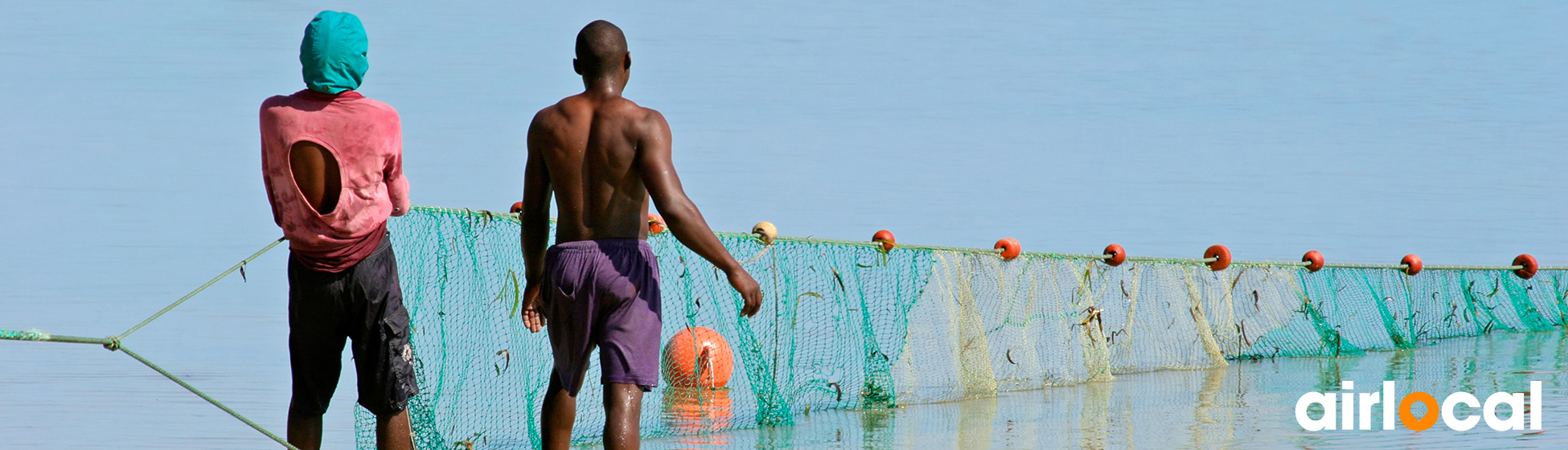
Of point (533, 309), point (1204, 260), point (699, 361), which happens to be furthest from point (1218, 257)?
point (533, 309)

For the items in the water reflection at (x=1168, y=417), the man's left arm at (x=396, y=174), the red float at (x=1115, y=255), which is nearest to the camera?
the man's left arm at (x=396, y=174)

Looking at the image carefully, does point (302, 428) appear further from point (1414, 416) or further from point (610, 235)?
point (1414, 416)

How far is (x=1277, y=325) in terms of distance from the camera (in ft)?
41.0

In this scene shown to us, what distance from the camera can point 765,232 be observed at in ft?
23.6

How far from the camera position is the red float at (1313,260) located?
12367 mm

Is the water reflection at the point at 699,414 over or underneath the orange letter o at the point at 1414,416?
underneath

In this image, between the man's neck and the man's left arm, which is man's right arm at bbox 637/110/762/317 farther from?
the man's left arm

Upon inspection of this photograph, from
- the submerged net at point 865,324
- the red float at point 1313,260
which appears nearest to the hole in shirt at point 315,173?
the submerged net at point 865,324

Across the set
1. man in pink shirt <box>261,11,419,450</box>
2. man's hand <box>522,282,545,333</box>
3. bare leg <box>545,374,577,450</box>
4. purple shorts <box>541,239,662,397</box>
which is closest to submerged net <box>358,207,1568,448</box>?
man's hand <box>522,282,545,333</box>

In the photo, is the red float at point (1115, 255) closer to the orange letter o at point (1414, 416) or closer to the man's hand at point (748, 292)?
the orange letter o at point (1414, 416)

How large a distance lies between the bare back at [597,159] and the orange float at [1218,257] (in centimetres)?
815

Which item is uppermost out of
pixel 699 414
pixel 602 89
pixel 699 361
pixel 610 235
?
pixel 602 89

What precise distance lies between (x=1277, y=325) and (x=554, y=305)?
385 inches

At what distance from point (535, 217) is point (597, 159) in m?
0.31
